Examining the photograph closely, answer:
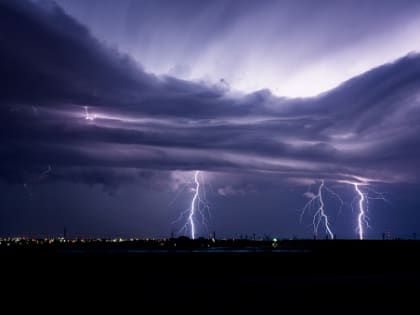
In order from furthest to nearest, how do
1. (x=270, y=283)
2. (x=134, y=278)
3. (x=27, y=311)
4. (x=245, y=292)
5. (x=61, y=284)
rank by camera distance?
(x=134, y=278)
(x=270, y=283)
(x=61, y=284)
(x=245, y=292)
(x=27, y=311)

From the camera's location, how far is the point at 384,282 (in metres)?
45.8

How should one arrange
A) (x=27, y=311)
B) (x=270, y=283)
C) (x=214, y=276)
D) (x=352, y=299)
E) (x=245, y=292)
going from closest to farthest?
1. (x=27, y=311)
2. (x=352, y=299)
3. (x=245, y=292)
4. (x=270, y=283)
5. (x=214, y=276)

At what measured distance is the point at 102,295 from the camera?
113ft

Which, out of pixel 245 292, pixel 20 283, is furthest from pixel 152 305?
pixel 20 283

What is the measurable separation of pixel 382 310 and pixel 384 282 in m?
18.1

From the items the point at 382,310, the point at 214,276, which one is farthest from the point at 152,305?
the point at 214,276

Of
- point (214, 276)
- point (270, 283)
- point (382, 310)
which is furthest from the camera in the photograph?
point (214, 276)

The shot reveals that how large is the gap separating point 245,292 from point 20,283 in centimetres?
1839

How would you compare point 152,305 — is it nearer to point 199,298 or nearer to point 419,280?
point 199,298

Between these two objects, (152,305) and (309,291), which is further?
(309,291)

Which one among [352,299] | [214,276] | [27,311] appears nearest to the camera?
[27,311]

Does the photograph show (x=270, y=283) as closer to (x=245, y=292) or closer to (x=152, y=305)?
(x=245, y=292)

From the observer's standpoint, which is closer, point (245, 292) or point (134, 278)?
point (245, 292)

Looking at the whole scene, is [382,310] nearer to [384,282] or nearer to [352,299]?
[352,299]
